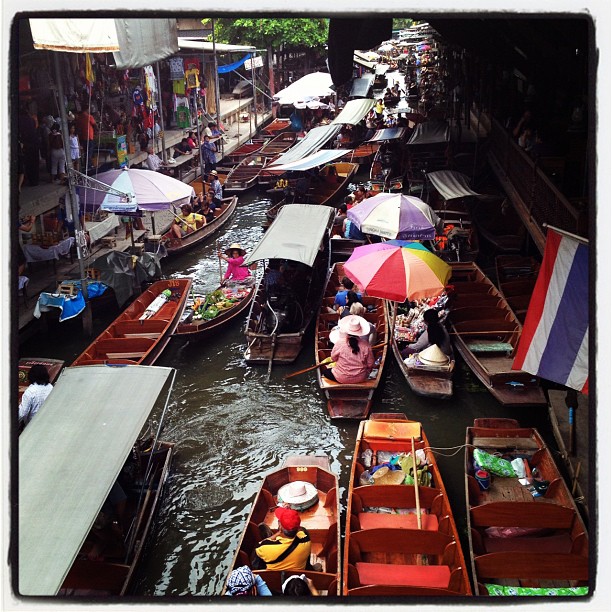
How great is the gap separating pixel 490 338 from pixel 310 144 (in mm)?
11610

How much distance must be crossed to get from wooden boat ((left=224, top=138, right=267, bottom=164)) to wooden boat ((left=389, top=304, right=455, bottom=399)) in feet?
52.4

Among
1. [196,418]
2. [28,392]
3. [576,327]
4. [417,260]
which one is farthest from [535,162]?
[28,392]

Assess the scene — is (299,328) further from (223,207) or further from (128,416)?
(223,207)

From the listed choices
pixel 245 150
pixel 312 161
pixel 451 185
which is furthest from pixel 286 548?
pixel 245 150

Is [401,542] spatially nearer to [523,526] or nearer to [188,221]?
[523,526]

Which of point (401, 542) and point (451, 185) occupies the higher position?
point (451, 185)

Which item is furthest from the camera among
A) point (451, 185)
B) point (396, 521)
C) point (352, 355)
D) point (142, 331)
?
point (451, 185)

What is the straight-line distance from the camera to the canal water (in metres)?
7.75

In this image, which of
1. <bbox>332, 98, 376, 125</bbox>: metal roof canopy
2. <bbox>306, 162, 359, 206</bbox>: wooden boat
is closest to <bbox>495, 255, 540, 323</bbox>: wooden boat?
<bbox>306, 162, 359, 206</bbox>: wooden boat

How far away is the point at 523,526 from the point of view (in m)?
6.86

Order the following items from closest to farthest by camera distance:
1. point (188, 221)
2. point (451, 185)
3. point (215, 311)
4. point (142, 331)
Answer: point (142, 331), point (215, 311), point (451, 185), point (188, 221)

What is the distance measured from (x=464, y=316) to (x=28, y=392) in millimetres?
7235

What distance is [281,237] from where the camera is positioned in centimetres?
1270

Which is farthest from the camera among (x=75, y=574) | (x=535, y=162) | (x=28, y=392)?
(x=535, y=162)
